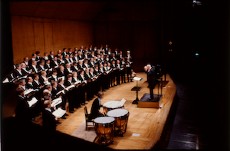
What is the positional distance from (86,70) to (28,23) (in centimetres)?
321

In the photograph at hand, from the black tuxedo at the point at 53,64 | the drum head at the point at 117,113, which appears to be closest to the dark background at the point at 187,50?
the black tuxedo at the point at 53,64

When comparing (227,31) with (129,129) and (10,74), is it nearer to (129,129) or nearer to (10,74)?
(129,129)

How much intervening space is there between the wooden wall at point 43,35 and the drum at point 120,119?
5118 millimetres

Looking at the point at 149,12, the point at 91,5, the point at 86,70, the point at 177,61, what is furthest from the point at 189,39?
the point at 86,70

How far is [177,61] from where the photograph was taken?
16125mm

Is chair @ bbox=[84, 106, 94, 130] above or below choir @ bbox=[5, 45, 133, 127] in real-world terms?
below

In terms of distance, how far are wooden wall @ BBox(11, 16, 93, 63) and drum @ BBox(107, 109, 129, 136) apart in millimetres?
5118

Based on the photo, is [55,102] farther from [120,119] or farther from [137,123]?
[137,123]

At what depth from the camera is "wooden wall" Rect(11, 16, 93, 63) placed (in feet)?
33.0

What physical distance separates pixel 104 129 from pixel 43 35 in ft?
23.1

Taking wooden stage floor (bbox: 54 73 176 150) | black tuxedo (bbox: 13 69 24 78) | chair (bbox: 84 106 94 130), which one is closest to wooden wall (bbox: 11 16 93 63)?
black tuxedo (bbox: 13 69 24 78)

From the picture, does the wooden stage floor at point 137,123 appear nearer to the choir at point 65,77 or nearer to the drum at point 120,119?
the drum at point 120,119

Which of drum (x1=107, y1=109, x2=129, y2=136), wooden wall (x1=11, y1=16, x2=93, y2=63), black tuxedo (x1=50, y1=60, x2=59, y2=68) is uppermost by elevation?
wooden wall (x1=11, y1=16, x2=93, y2=63)

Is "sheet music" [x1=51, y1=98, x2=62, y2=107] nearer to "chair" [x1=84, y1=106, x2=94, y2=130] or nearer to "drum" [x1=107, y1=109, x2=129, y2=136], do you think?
"chair" [x1=84, y1=106, x2=94, y2=130]
